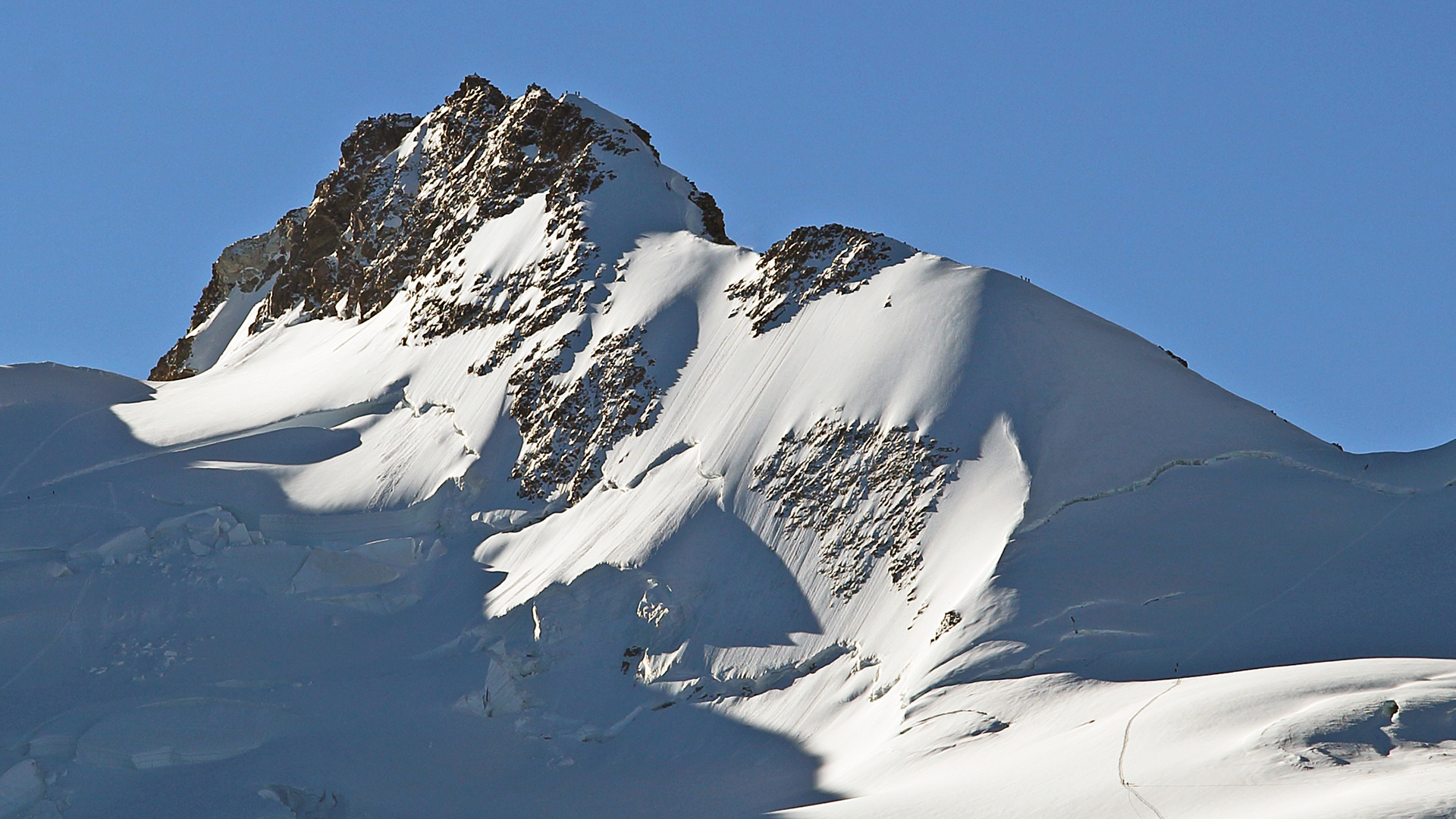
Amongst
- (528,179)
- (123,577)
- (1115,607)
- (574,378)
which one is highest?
(528,179)

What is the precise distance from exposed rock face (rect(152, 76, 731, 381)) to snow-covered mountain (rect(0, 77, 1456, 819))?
15.6 inches

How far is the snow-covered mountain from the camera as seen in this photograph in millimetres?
22906

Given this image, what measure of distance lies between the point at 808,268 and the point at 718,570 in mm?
9808

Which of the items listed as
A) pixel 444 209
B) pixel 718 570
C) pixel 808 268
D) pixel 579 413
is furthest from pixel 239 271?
pixel 718 570

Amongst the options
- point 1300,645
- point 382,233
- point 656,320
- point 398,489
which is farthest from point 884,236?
point 382,233

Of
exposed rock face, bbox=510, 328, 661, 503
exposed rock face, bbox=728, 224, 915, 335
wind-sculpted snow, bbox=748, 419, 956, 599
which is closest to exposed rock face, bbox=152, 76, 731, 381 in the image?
exposed rock face, bbox=510, 328, 661, 503

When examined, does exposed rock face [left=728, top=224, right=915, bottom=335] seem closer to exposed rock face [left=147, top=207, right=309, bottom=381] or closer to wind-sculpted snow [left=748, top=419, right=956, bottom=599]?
wind-sculpted snow [left=748, top=419, right=956, bottom=599]

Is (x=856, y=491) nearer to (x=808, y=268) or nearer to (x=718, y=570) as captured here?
(x=718, y=570)

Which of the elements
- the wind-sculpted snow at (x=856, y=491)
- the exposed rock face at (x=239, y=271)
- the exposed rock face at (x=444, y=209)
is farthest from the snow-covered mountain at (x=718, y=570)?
the exposed rock face at (x=239, y=271)

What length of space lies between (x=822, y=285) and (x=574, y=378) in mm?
7386

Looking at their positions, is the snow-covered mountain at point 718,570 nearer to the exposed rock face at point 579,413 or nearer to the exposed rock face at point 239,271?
the exposed rock face at point 579,413

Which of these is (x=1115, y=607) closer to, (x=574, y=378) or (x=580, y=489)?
(x=580, y=489)

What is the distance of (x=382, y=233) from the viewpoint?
60219 millimetres

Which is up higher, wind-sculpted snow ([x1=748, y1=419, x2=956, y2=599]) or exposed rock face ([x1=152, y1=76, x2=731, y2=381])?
exposed rock face ([x1=152, y1=76, x2=731, y2=381])
